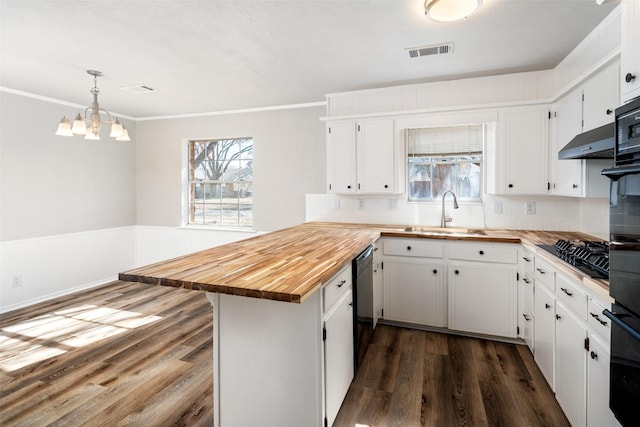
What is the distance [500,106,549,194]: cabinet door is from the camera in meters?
2.95

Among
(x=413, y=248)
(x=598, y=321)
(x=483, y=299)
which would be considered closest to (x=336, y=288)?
(x=598, y=321)

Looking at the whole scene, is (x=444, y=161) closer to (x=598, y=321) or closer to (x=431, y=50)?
(x=431, y=50)

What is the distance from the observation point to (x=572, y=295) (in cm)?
168

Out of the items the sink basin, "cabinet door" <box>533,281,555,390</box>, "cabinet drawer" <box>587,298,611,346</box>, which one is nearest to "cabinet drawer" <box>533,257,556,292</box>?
"cabinet door" <box>533,281,555,390</box>

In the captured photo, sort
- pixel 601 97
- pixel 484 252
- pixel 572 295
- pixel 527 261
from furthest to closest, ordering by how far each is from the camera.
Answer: pixel 484 252
pixel 527 261
pixel 601 97
pixel 572 295

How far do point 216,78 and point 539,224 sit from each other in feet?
11.6

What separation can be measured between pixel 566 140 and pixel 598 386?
1984 mm

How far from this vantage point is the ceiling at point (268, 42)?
2.02m

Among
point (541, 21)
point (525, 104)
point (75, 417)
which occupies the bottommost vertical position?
point (75, 417)

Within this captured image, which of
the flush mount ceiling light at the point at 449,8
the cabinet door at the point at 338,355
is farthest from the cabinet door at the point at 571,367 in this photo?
the flush mount ceiling light at the point at 449,8

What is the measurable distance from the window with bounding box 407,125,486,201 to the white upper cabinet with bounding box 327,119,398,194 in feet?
1.10

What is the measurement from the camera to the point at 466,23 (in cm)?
218

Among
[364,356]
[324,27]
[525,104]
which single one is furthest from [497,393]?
[324,27]

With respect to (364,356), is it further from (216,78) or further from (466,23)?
(216,78)
